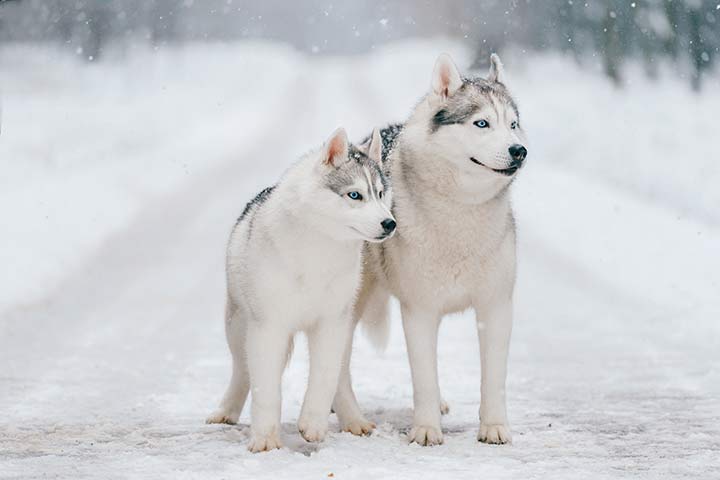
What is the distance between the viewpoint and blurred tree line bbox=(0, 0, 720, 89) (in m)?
26.5

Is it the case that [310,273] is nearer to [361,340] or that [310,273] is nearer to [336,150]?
[336,150]

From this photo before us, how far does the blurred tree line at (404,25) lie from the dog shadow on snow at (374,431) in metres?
14.1

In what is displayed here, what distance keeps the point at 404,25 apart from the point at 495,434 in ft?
151

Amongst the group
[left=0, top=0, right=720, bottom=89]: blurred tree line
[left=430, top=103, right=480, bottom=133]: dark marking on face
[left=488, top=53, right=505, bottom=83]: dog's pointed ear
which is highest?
[left=0, top=0, right=720, bottom=89]: blurred tree line

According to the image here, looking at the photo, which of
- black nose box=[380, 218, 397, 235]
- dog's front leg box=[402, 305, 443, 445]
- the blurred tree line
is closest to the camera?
black nose box=[380, 218, 397, 235]

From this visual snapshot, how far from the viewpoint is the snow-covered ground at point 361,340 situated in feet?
16.5

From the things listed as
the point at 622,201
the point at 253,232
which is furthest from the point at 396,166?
the point at 622,201

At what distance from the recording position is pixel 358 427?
18.5ft

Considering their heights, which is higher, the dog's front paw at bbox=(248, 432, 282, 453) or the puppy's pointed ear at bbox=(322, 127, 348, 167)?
the puppy's pointed ear at bbox=(322, 127, 348, 167)

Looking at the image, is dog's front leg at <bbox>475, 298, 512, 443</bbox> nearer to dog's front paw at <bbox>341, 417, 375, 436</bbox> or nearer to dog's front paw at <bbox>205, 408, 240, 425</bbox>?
dog's front paw at <bbox>341, 417, 375, 436</bbox>

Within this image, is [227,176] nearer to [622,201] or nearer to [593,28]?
[622,201]

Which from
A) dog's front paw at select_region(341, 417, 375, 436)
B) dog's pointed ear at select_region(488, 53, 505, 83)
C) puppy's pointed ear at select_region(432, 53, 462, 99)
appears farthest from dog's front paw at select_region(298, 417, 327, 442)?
dog's pointed ear at select_region(488, 53, 505, 83)

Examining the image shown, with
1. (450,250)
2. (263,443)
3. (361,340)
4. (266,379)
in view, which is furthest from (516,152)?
(361,340)

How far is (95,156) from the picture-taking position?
19125 mm
